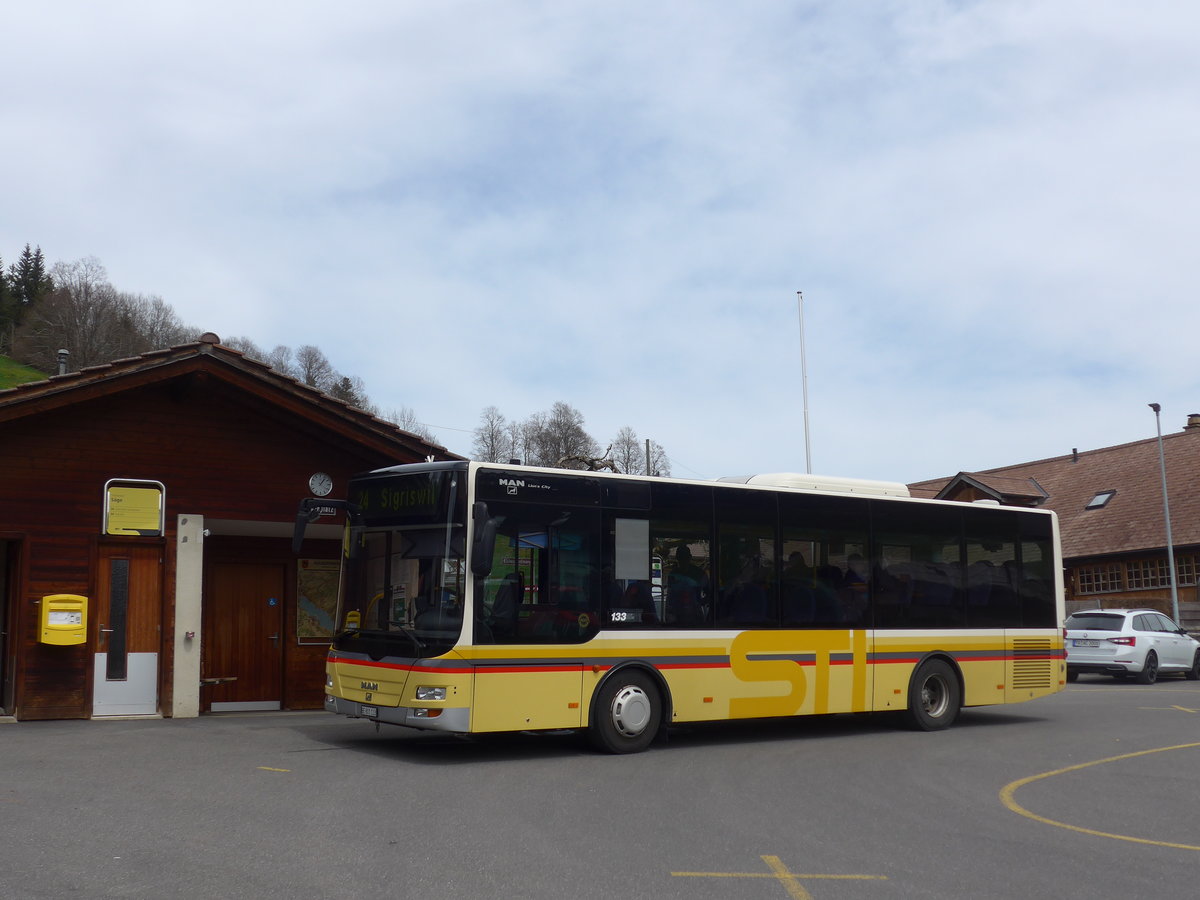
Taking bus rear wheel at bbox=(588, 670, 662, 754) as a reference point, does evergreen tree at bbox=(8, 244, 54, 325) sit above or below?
above

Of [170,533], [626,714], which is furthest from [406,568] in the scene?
[170,533]

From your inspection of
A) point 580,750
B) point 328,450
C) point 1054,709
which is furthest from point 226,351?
point 1054,709

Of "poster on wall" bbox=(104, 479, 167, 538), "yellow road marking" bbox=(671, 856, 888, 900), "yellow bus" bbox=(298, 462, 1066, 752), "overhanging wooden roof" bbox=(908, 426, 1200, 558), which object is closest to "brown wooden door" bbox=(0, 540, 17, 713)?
"poster on wall" bbox=(104, 479, 167, 538)

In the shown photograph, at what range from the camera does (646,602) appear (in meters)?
12.4

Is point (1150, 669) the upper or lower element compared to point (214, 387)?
lower

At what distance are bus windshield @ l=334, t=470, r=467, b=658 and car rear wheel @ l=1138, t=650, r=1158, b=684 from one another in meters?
18.9

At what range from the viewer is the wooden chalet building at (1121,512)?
1563 inches

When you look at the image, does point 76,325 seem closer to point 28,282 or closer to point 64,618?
point 28,282

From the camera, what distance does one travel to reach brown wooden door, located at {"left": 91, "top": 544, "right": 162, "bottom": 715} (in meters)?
15.4

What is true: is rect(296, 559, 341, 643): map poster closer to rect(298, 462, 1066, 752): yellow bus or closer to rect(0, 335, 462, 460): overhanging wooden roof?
rect(0, 335, 462, 460): overhanging wooden roof

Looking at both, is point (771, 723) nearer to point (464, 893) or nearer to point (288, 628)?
point (288, 628)

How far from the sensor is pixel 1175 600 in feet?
113

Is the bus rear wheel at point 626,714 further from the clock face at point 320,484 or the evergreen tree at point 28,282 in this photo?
the evergreen tree at point 28,282

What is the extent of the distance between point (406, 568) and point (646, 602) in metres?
2.53
